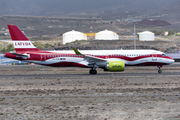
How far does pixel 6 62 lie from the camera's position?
7188cm

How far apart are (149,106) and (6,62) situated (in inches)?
2265

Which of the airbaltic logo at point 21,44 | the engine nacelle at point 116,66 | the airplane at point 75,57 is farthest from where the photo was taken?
the airbaltic logo at point 21,44

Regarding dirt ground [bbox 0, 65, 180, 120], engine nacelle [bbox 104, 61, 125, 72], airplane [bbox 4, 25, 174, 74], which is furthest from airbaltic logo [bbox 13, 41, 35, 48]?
dirt ground [bbox 0, 65, 180, 120]

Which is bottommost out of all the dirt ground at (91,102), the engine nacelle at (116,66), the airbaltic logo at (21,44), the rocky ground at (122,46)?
the dirt ground at (91,102)

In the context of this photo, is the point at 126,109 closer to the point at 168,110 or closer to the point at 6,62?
the point at 168,110

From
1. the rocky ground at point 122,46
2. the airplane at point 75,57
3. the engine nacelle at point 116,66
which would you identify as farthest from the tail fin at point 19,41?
the rocky ground at point 122,46

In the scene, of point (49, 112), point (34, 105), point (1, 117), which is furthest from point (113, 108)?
point (1, 117)

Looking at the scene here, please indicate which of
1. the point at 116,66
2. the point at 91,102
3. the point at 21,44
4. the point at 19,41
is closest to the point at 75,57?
the point at 116,66

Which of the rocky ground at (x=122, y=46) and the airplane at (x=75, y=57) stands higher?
the rocky ground at (x=122, y=46)

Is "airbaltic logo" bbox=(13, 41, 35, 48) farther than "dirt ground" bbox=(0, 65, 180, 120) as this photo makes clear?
Yes

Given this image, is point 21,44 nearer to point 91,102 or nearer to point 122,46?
point 91,102

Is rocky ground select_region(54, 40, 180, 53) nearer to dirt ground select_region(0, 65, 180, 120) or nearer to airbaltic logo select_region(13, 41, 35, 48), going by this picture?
airbaltic logo select_region(13, 41, 35, 48)

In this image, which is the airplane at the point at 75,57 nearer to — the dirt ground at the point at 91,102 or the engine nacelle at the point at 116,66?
the engine nacelle at the point at 116,66

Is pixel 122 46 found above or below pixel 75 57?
above
